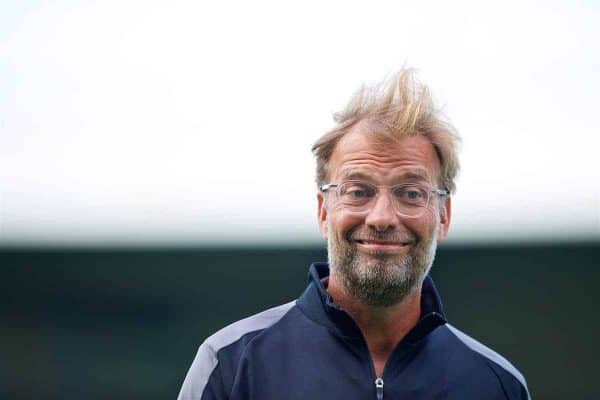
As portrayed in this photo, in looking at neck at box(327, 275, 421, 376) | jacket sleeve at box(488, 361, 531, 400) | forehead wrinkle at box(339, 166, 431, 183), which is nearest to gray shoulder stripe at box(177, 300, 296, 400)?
neck at box(327, 275, 421, 376)

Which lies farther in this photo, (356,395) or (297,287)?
(297,287)

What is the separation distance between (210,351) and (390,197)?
25.0 inches

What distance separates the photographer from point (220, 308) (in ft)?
16.9

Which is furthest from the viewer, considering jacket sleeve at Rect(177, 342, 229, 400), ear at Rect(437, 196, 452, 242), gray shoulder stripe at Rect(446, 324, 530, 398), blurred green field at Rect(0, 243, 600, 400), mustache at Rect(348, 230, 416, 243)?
blurred green field at Rect(0, 243, 600, 400)

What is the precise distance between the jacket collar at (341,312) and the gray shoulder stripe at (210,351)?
92 millimetres

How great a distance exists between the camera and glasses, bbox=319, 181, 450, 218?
2.24 meters

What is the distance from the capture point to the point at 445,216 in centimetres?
245

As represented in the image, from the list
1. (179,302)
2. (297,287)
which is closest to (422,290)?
(297,287)

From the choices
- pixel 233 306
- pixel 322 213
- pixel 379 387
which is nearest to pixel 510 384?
pixel 379 387

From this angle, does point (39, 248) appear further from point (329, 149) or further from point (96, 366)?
point (329, 149)

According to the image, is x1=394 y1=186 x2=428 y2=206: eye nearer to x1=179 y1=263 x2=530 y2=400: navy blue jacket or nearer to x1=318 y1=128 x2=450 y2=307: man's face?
x1=318 y1=128 x2=450 y2=307: man's face

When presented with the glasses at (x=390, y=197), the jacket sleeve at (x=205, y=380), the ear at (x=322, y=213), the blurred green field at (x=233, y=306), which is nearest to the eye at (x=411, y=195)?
the glasses at (x=390, y=197)

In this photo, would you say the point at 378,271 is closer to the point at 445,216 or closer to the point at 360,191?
the point at 360,191

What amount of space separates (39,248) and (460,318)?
2.74 m
